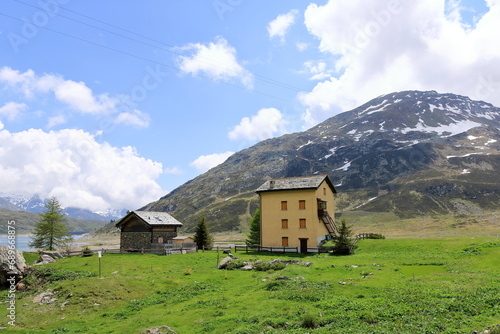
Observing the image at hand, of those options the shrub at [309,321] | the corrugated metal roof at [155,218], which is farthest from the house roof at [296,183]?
the shrub at [309,321]

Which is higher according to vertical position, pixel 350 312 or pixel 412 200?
pixel 412 200

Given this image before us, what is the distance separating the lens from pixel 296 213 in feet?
170

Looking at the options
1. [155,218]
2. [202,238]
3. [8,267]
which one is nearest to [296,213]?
[202,238]

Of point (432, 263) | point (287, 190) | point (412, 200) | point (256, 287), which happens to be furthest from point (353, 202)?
point (256, 287)

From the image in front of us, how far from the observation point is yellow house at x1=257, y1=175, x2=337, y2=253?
166 ft

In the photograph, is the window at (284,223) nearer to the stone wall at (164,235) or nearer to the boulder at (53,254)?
the stone wall at (164,235)

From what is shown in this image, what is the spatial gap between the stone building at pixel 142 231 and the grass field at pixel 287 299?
64.6ft

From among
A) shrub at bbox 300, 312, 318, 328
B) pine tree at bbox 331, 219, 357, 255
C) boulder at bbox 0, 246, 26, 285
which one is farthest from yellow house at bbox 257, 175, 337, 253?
shrub at bbox 300, 312, 318, 328

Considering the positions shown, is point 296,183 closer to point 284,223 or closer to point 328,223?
point 284,223

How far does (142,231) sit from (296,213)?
26.2m

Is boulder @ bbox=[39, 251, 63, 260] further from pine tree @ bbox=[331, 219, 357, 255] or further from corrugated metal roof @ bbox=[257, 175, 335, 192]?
pine tree @ bbox=[331, 219, 357, 255]

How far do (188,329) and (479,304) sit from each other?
1380cm

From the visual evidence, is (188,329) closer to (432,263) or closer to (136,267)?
(136,267)

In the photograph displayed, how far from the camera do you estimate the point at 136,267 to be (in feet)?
117
